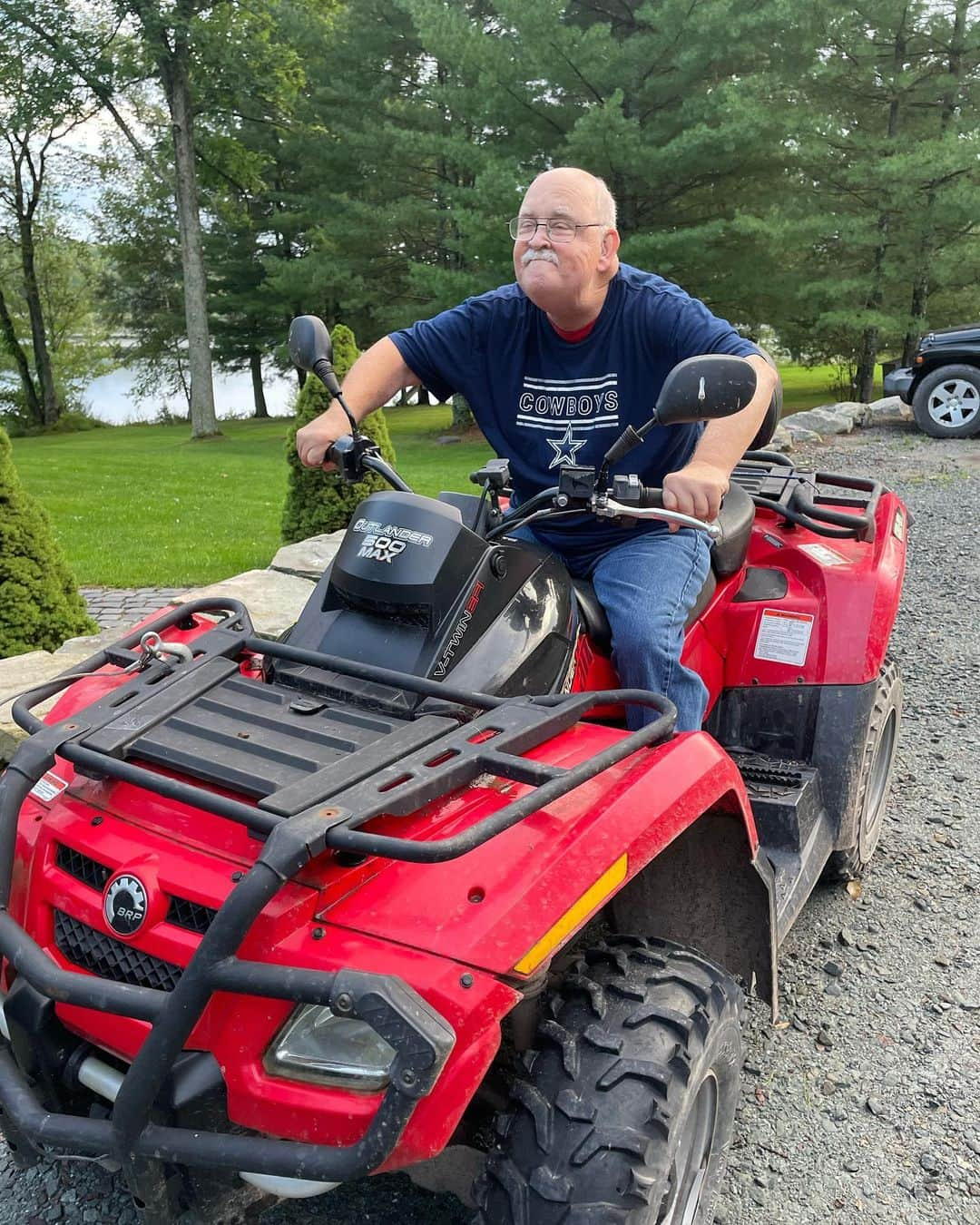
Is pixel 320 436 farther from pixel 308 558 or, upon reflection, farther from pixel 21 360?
pixel 21 360

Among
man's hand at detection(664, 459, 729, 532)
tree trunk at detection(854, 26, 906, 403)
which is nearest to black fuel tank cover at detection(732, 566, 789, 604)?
man's hand at detection(664, 459, 729, 532)

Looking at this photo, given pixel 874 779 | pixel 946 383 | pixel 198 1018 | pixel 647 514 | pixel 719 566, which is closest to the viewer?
pixel 198 1018

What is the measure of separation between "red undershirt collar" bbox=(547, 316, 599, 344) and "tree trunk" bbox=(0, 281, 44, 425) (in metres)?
34.6

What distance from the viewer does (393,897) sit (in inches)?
64.7

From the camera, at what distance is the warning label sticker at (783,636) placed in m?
3.19

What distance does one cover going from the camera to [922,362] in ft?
43.0

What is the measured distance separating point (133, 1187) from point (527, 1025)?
0.65 m

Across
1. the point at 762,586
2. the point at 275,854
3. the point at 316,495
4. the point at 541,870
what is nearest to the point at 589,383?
the point at 762,586

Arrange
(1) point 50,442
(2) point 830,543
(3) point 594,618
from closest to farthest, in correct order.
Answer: (3) point 594,618, (2) point 830,543, (1) point 50,442

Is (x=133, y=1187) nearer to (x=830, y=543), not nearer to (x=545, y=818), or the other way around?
(x=545, y=818)

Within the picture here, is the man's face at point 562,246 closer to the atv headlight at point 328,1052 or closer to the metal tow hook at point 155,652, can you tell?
the metal tow hook at point 155,652

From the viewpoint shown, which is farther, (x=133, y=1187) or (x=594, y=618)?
(x=594, y=618)

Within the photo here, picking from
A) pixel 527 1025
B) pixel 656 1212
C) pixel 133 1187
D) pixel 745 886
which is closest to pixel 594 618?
pixel 745 886

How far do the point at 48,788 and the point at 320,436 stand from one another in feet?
3.65
